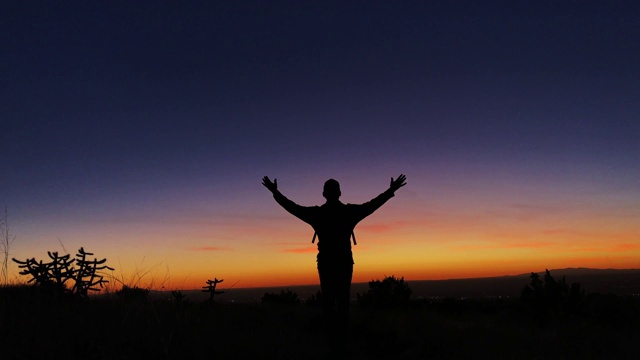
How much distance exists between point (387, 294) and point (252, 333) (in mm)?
9455

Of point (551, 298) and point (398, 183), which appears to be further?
point (551, 298)

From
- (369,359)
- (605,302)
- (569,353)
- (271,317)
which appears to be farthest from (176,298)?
(605,302)

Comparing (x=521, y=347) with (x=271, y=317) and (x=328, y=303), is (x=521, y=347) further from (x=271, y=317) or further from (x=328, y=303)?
(x=271, y=317)

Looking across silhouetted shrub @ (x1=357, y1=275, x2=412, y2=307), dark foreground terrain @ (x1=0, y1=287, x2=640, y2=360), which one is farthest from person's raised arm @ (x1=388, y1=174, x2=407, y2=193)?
silhouetted shrub @ (x1=357, y1=275, x2=412, y2=307)

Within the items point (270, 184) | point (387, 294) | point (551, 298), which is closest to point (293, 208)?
point (270, 184)

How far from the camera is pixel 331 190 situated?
7.71 metres

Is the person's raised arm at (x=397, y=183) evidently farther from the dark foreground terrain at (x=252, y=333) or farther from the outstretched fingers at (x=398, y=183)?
the dark foreground terrain at (x=252, y=333)

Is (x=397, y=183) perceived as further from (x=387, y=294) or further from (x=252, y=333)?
(x=387, y=294)

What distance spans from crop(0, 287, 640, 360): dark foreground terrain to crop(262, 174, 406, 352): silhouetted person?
667mm

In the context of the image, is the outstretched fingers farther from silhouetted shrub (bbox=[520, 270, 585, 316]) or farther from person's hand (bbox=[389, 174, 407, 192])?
silhouetted shrub (bbox=[520, 270, 585, 316])

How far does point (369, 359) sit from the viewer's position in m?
7.91

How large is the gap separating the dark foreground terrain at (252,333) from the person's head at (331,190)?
7.93 ft

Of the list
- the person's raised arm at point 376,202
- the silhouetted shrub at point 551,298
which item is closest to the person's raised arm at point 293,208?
the person's raised arm at point 376,202

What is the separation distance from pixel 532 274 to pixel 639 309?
3.72 metres
